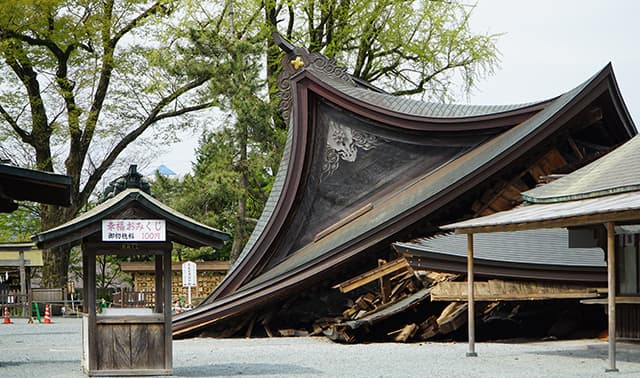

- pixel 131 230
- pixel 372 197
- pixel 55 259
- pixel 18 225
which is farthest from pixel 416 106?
pixel 18 225

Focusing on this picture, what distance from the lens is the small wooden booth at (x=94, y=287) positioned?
34.1 ft

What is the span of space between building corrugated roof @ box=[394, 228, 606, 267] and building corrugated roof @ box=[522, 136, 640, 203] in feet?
7.35

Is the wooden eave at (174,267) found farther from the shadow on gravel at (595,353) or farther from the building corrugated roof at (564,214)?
the building corrugated roof at (564,214)

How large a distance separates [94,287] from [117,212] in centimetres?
91

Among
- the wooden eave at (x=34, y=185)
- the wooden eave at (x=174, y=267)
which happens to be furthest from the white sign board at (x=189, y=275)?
the wooden eave at (x=34, y=185)

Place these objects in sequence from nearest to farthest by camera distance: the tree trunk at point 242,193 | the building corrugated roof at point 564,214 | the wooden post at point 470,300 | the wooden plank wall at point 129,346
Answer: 1. the building corrugated roof at point 564,214
2. the wooden plank wall at point 129,346
3. the wooden post at point 470,300
4. the tree trunk at point 242,193

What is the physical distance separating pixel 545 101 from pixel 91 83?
19.8m

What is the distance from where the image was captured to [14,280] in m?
39.0

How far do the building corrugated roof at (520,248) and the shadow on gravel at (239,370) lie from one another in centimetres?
359

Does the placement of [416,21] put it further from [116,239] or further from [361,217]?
[116,239]

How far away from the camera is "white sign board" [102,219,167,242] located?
1042 cm

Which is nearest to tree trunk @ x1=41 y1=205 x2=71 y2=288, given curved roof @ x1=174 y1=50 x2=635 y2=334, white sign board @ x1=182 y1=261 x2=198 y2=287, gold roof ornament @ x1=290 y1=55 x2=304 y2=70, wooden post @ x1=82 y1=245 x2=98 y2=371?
white sign board @ x1=182 y1=261 x2=198 y2=287

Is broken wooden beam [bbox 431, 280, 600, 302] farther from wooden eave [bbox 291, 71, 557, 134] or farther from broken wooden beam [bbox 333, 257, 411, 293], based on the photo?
wooden eave [bbox 291, 71, 557, 134]

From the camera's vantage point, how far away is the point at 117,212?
1043cm
